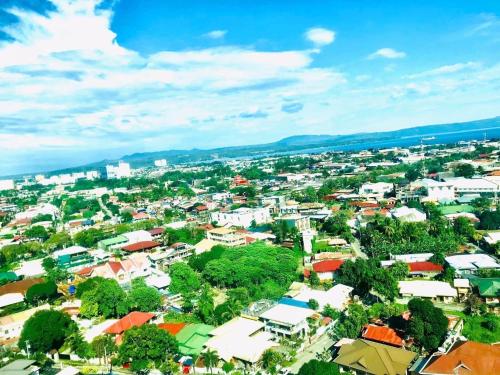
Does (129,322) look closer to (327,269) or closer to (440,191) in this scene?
(327,269)

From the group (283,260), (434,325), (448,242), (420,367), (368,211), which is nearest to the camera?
(420,367)

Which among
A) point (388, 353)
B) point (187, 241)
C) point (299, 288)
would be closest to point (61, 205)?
point (187, 241)

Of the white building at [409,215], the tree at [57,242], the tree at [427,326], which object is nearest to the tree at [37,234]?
the tree at [57,242]

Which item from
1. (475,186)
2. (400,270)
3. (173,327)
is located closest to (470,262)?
(400,270)

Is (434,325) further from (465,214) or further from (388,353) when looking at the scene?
(465,214)

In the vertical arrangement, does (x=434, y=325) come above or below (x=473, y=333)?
above
